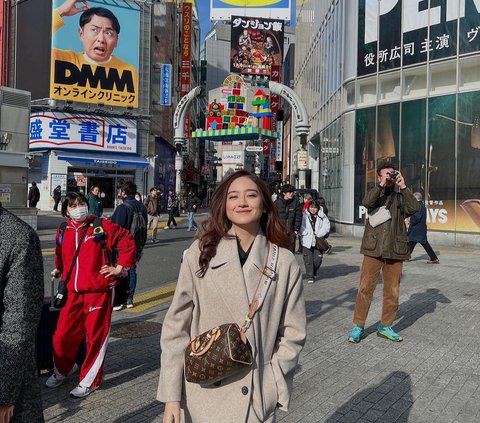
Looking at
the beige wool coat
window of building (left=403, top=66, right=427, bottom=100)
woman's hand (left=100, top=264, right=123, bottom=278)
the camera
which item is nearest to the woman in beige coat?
the beige wool coat

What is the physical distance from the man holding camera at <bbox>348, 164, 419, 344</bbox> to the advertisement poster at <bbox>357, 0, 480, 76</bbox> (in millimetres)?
13530

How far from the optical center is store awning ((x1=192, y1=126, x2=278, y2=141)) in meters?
29.2

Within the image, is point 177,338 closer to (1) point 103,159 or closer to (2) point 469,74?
(2) point 469,74

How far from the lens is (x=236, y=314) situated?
208 centimetres

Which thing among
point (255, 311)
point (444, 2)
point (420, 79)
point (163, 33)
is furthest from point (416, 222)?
point (163, 33)

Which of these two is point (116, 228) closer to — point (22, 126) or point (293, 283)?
point (293, 283)

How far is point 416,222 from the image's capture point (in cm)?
1184

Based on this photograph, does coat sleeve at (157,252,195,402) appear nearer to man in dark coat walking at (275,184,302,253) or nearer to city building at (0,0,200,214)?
man in dark coat walking at (275,184,302,253)

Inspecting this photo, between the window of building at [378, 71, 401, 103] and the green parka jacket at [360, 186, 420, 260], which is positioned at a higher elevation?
the window of building at [378, 71, 401, 103]

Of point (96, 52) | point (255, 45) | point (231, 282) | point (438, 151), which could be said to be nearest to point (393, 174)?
point (231, 282)

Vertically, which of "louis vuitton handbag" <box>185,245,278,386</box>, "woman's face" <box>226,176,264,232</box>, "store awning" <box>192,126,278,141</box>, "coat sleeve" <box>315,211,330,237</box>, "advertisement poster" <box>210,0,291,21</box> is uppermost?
"advertisement poster" <box>210,0,291,21</box>

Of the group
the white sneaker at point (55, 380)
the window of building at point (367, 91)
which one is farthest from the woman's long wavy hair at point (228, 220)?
the window of building at point (367, 91)

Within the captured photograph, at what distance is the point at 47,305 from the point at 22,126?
13.0 metres

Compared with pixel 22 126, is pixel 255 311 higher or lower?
lower
